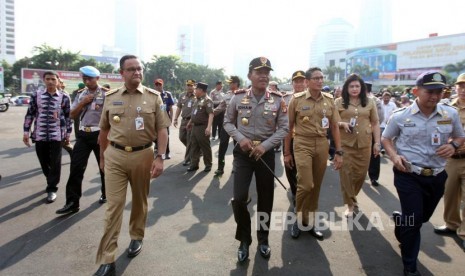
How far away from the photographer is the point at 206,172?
6.98 metres

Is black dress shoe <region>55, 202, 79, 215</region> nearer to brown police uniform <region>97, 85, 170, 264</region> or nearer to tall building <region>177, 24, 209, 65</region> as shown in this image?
brown police uniform <region>97, 85, 170, 264</region>

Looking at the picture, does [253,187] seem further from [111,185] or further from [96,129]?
[111,185]

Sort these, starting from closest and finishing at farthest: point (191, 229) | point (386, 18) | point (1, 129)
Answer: point (191, 229)
point (1, 129)
point (386, 18)

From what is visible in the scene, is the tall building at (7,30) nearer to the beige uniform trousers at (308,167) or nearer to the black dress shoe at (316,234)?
the beige uniform trousers at (308,167)

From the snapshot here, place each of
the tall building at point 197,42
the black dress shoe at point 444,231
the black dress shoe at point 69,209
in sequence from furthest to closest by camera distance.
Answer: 1. the tall building at point 197,42
2. the black dress shoe at point 69,209
3. the black dress shoe at point 444,231

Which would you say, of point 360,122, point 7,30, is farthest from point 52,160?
point 7,30

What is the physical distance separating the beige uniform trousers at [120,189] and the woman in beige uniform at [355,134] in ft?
8.95

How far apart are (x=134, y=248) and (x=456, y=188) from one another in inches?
150

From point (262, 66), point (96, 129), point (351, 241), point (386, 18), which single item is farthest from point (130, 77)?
point (386, 18)

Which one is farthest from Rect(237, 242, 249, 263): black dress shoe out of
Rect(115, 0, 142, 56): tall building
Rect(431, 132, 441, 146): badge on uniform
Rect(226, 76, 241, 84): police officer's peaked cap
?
Rect(115, 0, 142, 56): tall building

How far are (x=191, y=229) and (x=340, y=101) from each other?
282 cm

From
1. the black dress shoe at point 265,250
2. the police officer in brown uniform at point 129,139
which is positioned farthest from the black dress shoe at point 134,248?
the black dress shoe at point 265,250

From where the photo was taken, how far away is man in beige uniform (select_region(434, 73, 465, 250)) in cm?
380

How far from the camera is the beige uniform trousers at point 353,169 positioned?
14.8 ft
